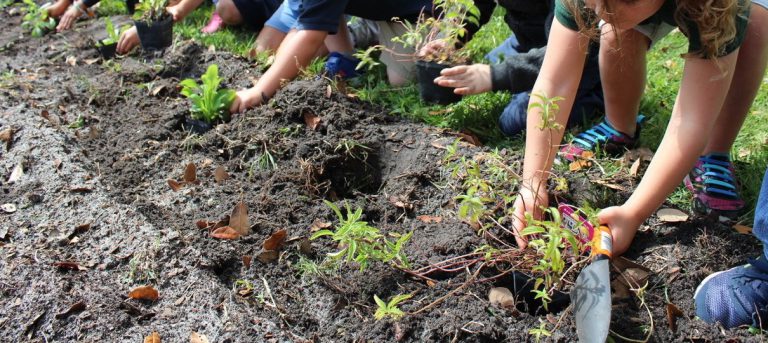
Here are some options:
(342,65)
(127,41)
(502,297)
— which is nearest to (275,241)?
(502,297)

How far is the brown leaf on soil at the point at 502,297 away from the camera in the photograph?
2.10 m

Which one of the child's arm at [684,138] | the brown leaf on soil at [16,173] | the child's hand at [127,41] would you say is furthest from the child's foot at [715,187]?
the child's hand at [127,41]

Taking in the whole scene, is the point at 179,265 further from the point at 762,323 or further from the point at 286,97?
the point at 762,323

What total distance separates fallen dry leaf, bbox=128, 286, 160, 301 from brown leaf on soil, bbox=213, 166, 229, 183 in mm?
709

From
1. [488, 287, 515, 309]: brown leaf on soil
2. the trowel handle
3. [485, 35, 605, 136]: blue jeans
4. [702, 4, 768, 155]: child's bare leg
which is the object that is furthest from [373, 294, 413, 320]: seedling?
[702, 4, 768, 155]: child's bare leg

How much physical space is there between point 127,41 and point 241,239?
88.8 inches

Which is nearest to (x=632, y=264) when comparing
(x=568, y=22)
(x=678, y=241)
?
(x=678, y=241)

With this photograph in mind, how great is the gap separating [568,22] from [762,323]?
1077 millimetres

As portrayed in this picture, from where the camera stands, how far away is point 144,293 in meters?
2.20

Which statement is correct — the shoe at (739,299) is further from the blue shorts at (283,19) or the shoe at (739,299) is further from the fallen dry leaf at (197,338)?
the blue shorts at (283,19)

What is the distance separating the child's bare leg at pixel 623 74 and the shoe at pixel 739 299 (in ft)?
3.24

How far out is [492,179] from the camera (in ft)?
8.29

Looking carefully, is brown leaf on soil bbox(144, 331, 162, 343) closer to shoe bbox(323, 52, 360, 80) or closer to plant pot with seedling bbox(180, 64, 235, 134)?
plant pot with seedling bbox(180, 64, 235, 134)

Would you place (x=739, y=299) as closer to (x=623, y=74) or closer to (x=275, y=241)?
(x=623, y=74)
